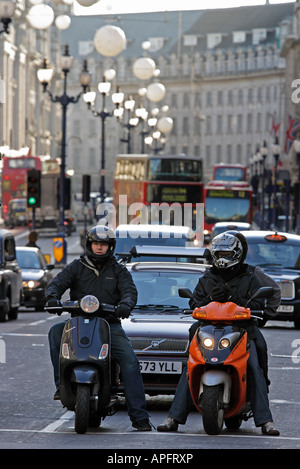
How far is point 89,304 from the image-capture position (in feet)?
33.7

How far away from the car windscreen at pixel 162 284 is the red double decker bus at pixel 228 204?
46252 mm

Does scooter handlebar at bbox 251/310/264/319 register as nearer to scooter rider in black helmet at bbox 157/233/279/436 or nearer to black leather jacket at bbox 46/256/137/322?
scooter rider in black helmet at bbox 157/233/279/436

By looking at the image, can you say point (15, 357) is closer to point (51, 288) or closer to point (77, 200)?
point (51, 288)

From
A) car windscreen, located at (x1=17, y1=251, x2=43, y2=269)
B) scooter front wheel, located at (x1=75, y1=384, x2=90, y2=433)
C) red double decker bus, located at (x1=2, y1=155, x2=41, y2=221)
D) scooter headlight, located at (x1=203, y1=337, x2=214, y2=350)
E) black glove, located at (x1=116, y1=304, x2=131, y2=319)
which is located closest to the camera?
scooter headlight, located at (x1=203, y1=337, x2=214, y2=350)

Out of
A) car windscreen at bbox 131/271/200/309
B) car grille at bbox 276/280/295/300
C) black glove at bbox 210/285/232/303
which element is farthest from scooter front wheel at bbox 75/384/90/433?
car grille at bbox 276/280/295/300

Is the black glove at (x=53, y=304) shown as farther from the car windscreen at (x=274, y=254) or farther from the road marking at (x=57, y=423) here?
the car windscreen at (x=274, y=254)

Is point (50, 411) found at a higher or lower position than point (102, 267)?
→ lower

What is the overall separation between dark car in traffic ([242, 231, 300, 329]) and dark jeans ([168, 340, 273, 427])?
13.1 meters

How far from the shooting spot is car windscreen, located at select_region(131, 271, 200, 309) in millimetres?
13516

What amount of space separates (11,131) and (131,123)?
44590mm

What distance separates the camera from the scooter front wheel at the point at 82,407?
1004 cm

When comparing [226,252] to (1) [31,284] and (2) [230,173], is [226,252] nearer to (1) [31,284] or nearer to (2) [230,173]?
(1) [31,284]

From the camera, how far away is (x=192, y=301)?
1049 cm
